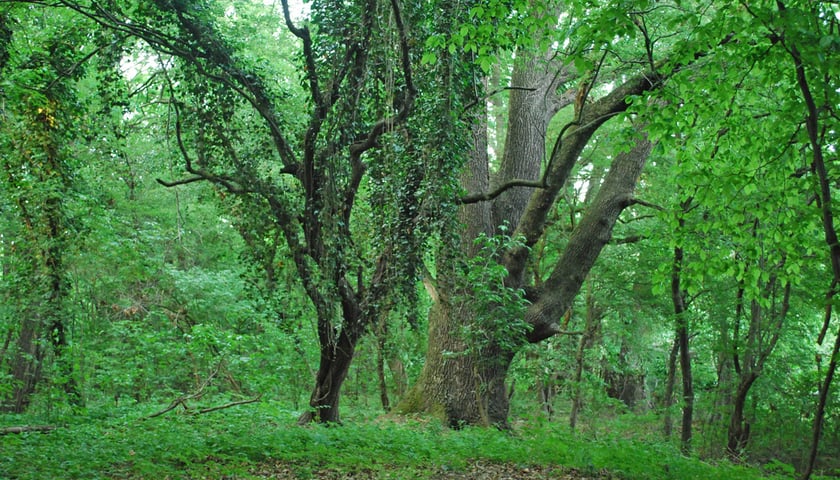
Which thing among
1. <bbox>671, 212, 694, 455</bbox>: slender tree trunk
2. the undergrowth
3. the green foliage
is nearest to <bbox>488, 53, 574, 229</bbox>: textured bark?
the green foliage

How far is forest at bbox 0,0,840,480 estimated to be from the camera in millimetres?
5547

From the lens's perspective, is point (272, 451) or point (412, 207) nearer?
point (272, 451)

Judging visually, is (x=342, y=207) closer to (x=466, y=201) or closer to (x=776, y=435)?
(x=466, y=201)

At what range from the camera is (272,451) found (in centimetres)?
588

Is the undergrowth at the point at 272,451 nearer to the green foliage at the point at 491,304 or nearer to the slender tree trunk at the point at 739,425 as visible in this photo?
the green foliage at the point at 491,304

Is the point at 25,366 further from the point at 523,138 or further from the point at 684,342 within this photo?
the point at 684,342

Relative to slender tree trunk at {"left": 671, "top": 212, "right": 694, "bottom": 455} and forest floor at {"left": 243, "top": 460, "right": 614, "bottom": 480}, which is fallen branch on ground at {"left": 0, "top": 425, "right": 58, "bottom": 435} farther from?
slender tree trunk at {"left": 671, "top": 212, "right": 694, "bottom": 455}

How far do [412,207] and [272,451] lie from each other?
275cm

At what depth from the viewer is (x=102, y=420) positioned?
7.72 meters

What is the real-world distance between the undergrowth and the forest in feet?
0.13

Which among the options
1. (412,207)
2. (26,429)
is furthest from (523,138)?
(26,429)

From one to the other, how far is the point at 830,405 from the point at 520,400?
7.69m

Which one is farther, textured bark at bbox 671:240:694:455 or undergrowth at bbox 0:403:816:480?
textured bark at bbox 671:240:694:455

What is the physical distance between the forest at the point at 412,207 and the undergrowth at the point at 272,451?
40 millimetres
